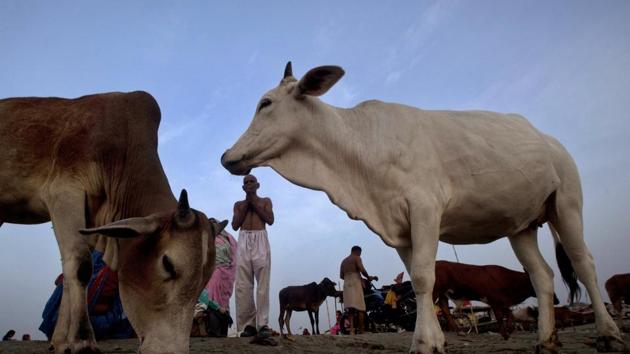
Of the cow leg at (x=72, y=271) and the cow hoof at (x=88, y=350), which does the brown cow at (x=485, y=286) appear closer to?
the cow hoof at (x=88, y=350)

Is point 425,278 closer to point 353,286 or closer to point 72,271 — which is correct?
point 72,271

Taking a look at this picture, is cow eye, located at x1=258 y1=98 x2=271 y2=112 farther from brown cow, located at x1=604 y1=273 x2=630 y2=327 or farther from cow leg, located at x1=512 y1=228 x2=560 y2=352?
brown cow, located at x1=604 y1=273 x2=630 y2=327

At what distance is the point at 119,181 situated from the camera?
13.1 feet

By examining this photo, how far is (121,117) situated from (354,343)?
3944mm

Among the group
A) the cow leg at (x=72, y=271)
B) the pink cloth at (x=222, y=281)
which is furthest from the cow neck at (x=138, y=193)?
the pink cloth at (x=222, y=281)

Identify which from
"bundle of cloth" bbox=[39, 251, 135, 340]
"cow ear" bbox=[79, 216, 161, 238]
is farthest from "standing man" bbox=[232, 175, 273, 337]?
"cow ear" bbox=[79, 216, 161, 238]

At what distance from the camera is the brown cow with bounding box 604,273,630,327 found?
13289 millimetres

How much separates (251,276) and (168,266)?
12.2 feet

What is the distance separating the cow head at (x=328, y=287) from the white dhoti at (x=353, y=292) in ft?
12.6

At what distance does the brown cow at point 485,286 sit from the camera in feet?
29.8

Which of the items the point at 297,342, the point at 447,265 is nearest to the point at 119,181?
the point at 297,342

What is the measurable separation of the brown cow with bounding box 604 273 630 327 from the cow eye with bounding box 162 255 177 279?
1400 centimetres

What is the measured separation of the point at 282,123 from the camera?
4652mm

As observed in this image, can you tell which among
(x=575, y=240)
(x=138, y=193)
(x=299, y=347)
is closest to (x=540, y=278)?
(x=575, y=240)
